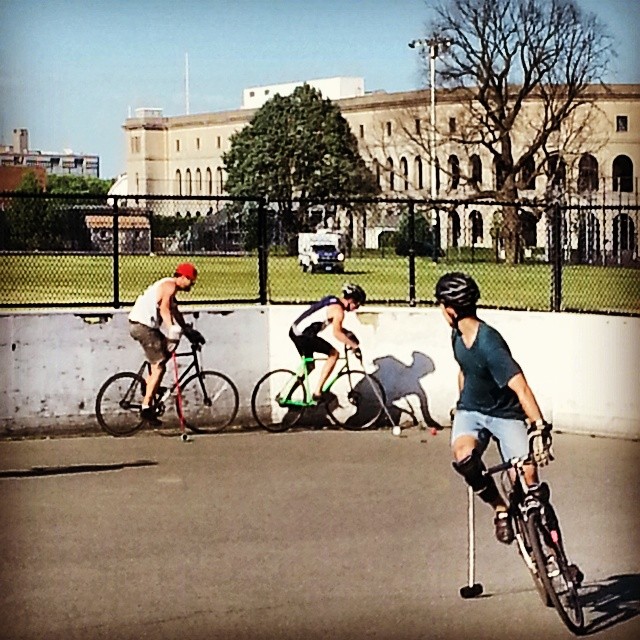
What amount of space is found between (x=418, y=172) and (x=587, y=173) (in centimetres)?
345

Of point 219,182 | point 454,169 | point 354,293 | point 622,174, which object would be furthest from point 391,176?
point 622,174

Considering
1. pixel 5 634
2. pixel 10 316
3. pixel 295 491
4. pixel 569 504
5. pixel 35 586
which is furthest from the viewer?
pixel 10 316

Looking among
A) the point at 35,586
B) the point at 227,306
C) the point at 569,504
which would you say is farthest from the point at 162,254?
the point at 35,586

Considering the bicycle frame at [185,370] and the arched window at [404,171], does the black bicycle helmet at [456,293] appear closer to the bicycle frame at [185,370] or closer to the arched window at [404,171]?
the bicycle frame at [185,370]

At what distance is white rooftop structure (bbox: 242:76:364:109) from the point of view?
31.0 feet

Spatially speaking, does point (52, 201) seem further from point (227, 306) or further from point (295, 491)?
point (295, 491)

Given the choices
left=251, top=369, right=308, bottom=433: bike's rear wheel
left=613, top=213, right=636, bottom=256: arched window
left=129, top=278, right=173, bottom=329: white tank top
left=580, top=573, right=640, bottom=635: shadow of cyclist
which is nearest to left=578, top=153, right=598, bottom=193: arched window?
left=613, top=213, right=636, bottom=256: arched window

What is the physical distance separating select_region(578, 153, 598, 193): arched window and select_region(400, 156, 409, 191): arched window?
2.41 meters

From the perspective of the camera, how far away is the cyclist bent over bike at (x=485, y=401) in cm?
574

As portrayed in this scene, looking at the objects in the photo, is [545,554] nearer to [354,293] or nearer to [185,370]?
[354,293]

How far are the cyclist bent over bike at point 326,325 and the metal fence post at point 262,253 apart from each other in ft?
2.26

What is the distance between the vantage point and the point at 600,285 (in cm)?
1099

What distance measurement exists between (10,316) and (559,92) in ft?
16.0

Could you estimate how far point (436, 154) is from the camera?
1387cm
